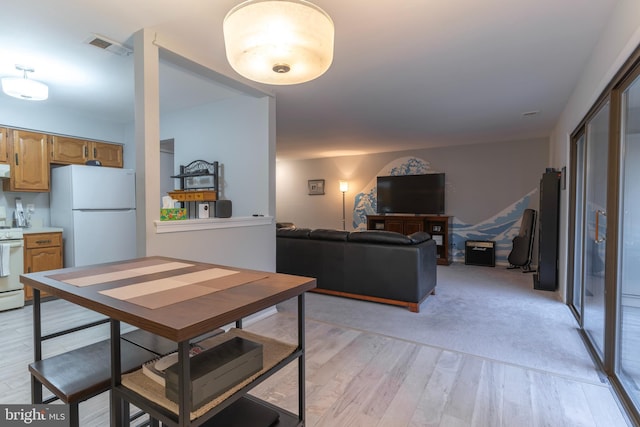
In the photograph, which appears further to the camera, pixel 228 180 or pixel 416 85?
pixel 228 180

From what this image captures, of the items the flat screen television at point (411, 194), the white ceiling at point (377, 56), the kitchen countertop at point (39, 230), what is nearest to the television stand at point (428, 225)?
the flat screen television at point (411, 194)

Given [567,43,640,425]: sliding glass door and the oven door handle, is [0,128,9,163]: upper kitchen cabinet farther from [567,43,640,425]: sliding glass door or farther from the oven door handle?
[567,43,640,425]: sliding glass door

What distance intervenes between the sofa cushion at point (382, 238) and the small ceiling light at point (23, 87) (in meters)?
3.18

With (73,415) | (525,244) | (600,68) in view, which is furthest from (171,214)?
(525,244)

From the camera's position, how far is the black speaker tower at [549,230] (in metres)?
3.89

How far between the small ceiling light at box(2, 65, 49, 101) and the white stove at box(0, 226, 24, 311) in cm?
150

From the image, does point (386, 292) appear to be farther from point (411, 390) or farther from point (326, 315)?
point (411, 390)

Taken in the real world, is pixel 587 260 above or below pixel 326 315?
above

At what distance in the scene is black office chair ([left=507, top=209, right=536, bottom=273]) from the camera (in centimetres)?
509

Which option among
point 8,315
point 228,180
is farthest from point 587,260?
point 8,315

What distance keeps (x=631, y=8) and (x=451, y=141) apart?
169 inches

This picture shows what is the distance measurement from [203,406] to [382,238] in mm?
2799

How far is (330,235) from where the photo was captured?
3.76 m

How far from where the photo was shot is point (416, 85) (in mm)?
3088
